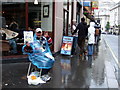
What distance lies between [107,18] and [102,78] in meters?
117

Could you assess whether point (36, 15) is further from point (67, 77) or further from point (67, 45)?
point (67, 77)

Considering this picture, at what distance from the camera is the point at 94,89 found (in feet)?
15.3

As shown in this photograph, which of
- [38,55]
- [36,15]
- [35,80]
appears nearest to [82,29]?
[36,15]

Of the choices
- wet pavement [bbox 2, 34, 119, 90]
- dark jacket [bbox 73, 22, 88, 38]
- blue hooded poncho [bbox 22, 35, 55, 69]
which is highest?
dark jacket [bbox 73, 22, 88, 38]

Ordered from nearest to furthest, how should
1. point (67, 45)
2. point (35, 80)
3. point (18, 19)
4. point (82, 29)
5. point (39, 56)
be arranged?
1. point (35, 80)
2. point (39, 56)
3. point (18, 19)
4. point (82, 29)
5. point (67, 45)

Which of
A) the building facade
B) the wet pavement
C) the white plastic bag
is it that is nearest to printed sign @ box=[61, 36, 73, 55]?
the building facade

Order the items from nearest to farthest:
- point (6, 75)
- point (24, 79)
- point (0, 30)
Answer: point (24, 79), point (6, 75), point (0, 30)

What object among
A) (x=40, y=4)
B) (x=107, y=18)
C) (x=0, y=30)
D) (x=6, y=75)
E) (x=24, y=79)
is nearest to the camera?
(x=24, y=79)

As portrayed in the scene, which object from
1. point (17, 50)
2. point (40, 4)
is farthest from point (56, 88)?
point (40, 4)

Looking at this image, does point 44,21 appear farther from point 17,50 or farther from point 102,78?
point 102,78

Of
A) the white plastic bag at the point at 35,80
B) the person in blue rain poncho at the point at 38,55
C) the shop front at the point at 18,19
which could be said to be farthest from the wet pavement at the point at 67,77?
the shop front at the point at 18,19

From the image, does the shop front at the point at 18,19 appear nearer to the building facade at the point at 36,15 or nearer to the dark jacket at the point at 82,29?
the building facade at the point at 36,15

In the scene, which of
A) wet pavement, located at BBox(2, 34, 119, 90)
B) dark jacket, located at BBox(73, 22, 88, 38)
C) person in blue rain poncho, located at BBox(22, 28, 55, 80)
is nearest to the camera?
wet pavement, located at BBox(2, 34, 119, 90)

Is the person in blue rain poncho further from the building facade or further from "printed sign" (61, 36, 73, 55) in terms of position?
"printed sign" (61, 36, 73, 55)
